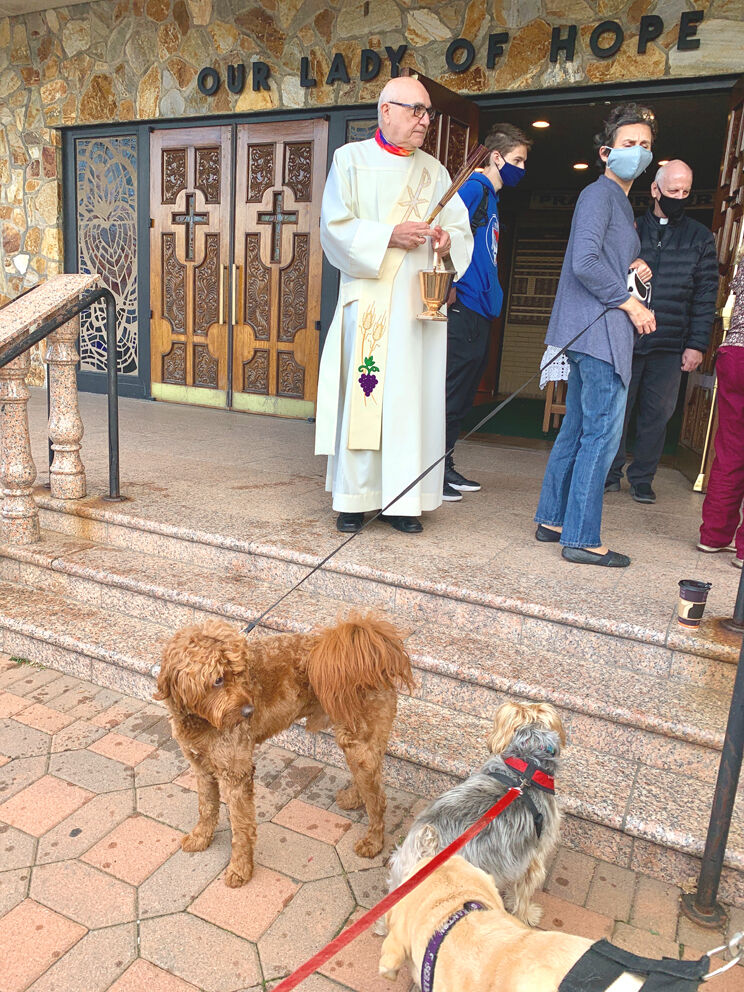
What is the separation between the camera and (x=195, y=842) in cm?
234

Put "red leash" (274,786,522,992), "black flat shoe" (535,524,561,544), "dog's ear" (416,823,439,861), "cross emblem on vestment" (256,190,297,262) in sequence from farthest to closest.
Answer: "cross emblem on vestment" (256,190,297,262)
"black flat shoe" (535,524,561,544)
"dog's ear" (416,823,439,861)
"red leash" (274,786,522,992)

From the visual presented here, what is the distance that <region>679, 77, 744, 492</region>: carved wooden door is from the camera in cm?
508

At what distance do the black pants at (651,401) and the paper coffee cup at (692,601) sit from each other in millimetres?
2131

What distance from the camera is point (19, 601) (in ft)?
12.6

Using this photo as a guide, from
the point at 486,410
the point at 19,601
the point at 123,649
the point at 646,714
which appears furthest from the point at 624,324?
the point at 486,410

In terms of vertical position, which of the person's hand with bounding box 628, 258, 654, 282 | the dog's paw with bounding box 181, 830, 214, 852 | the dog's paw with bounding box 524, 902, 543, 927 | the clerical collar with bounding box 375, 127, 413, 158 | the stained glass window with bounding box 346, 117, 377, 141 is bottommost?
the dog's paw with bounding box 181, 830, 214, 852

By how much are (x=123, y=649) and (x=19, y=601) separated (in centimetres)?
86

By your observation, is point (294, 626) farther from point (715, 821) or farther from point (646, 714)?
point (715, 821)

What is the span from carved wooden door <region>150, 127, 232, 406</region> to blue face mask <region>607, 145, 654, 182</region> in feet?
16.1

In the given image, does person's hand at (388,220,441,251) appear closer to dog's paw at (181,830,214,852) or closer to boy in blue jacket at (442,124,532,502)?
boy in blue jacket at (442,124,532,502)

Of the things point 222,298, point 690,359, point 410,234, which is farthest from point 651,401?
point 222,298

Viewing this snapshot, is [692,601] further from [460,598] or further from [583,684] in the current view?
[460,598]

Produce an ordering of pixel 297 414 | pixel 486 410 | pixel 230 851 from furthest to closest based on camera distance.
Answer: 1. pixel 486 410
2. pixel 297 414
3. pixel 230 851

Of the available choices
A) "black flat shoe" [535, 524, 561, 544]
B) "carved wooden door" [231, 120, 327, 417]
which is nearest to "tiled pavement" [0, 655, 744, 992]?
"black flat shoe" [535, 524, 561, 544]
